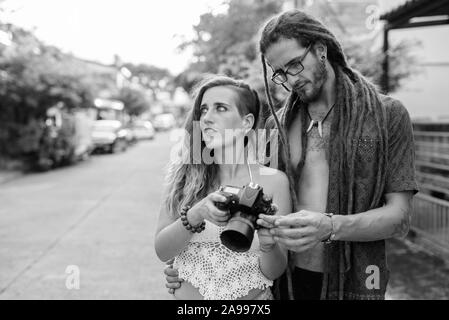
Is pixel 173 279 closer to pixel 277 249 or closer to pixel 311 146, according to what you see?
pixel 277 249

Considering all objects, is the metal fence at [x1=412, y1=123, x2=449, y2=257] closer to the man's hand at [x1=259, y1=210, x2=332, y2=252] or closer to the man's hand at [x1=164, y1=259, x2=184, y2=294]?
the man's hand at [x1=164, y1=259, x2=184, y2=294]

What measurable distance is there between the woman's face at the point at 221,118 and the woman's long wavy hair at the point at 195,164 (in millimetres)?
29

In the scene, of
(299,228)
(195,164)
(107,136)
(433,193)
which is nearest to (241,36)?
(433,193)

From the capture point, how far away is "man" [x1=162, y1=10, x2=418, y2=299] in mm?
1778

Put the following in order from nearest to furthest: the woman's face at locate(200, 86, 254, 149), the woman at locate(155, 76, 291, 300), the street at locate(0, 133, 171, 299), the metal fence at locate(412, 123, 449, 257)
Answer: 1. the woman at locate(155, 76, 291, 300)
2. the woman's face at locate(200, 86, 254, 149)
3. the street at locate(0, 133, 171, 299)
4. the metal fence at locate(412, 123, 449, 257)

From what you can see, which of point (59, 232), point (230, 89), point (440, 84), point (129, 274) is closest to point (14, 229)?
point (59, 232)

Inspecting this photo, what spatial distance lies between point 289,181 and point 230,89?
463 millimetres

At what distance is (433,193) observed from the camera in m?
5.88

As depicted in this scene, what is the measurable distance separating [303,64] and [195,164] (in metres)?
0.61

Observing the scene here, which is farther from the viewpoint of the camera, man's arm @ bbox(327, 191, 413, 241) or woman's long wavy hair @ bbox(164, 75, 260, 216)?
woman's long wavy hair @ bbox(164, 75, 260, 216)

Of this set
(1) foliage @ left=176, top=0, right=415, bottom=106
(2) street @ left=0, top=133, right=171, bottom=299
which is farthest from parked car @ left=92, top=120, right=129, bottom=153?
(1) foliage @ left=176, top=0, right=415, bottom=106

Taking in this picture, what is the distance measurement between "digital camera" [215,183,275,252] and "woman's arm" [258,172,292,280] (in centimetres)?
17

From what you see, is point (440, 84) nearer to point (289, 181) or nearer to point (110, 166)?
point (289, 181)

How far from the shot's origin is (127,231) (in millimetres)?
7695
